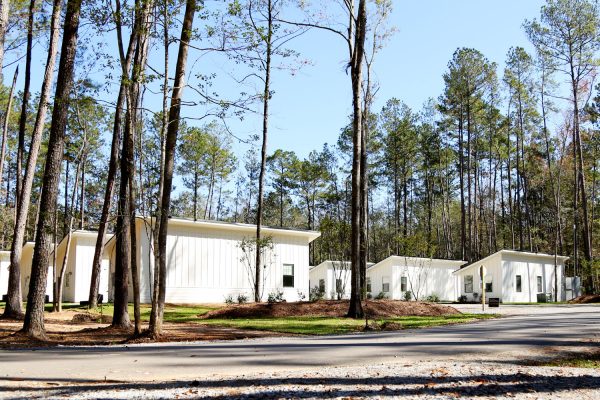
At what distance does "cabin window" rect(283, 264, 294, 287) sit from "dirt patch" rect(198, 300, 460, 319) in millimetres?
9393

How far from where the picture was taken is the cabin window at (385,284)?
3612 centimetres

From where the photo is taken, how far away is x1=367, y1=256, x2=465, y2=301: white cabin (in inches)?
1417

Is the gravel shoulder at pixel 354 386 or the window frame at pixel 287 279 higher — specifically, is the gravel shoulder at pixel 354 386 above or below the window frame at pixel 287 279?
below

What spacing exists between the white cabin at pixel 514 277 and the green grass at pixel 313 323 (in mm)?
19683

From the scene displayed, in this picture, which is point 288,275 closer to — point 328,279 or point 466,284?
point 328,279

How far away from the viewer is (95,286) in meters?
21.8

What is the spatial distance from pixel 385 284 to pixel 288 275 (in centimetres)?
950

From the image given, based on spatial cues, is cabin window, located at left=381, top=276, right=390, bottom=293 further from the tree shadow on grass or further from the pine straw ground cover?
the tree shadow on grass

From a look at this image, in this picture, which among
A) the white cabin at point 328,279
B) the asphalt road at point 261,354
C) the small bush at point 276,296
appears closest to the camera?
the asphalt road at point 261,354

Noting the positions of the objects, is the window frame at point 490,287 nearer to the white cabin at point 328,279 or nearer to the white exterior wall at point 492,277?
the white exterior wall at point 492,277

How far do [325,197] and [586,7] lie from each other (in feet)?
83.8

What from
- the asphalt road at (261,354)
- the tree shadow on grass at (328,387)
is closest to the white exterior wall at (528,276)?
the asphalt road at (261,354)

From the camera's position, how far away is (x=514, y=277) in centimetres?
3700

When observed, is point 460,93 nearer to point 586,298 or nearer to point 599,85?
point 599,85
